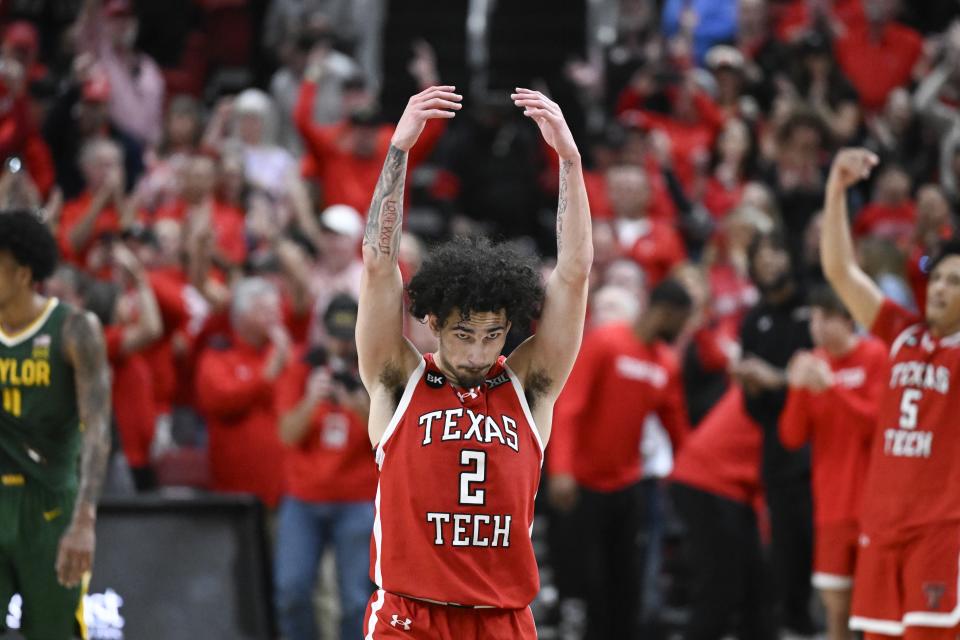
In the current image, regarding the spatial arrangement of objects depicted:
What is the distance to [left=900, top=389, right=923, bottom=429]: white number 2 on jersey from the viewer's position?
691 cm

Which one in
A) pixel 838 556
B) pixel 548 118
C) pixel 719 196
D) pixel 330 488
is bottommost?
pixel 838 556

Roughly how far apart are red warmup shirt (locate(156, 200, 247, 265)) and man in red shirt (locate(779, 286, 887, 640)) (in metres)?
4.93

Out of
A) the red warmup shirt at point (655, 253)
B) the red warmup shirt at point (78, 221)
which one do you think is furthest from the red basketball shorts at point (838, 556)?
the red warmup shirt at point (78, 221)

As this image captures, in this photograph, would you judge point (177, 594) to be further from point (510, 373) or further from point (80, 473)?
point (510, 373)

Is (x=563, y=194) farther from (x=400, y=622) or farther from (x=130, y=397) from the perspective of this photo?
(x=130, y=397)

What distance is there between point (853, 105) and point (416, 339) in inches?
225

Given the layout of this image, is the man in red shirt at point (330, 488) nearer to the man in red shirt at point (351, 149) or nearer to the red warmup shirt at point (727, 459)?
the red warmup shirt at point (727, 459)

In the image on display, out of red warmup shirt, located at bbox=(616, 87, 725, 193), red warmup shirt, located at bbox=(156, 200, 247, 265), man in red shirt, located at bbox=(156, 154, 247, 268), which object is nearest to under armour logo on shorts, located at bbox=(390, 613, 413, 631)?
man in red shirt, located at bbox=(156, 154, 247, 268)

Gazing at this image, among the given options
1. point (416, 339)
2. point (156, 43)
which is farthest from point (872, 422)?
point (156, 43)

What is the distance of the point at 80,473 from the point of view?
22.4ft

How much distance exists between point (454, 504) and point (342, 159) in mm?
7736

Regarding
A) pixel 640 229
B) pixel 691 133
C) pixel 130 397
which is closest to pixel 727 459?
pixel 640 229

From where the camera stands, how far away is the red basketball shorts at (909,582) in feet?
22.1

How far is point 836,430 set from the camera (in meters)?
8.58
